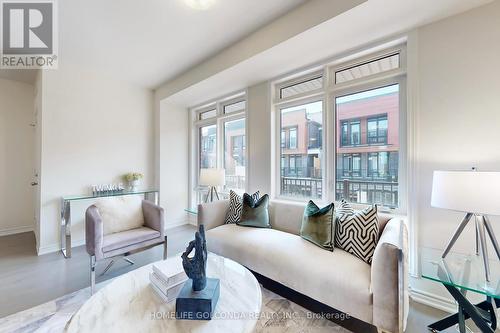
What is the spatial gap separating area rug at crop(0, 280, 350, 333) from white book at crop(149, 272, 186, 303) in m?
0.76

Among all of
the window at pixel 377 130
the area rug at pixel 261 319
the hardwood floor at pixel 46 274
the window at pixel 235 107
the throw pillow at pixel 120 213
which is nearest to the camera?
the area rug at pixel 261 319

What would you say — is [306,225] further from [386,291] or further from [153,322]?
[153,322]

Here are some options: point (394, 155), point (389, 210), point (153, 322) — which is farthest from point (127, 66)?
point (389, 210)

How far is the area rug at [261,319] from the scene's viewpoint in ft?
A: 5.37

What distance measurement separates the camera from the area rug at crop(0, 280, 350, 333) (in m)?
1.64

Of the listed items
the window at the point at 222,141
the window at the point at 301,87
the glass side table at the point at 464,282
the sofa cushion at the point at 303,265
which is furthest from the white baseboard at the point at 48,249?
the glass side table at the point at 464,282

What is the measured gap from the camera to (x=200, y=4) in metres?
2.05

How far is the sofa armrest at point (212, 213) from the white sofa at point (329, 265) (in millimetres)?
18

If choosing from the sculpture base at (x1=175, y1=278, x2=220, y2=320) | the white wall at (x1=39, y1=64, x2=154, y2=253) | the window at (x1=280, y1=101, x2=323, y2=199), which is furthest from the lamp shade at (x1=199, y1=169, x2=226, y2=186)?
the sculpture base at (x1=175, y1=278, x2=220, y2=320)

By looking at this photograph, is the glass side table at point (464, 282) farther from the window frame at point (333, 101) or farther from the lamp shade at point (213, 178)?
the lamp shade at point (213, 178)

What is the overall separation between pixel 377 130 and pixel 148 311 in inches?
103

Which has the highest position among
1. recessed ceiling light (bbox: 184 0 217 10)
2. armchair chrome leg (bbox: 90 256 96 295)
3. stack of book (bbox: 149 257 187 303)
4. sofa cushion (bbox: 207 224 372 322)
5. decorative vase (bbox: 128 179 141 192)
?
recessed ceiling light (bbox: 184 0 217 10)

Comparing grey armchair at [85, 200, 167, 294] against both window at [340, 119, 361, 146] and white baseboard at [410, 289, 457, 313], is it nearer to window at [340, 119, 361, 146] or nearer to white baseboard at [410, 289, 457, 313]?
window at [340, 119, 361, 146]

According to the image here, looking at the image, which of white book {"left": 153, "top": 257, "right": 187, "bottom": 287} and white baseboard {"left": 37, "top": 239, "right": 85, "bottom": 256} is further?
white baseboard {"left": 37, "top": 239, "right": 85, "bottom": 256}
